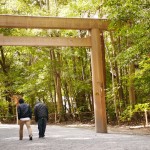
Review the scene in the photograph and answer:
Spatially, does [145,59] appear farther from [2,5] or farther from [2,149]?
[2,5]

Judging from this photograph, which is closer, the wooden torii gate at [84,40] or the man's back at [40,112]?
the man's back at [40,112]

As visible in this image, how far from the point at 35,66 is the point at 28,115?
448 inches

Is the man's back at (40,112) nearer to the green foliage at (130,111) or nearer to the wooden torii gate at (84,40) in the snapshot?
the wooden torii gate at (84,40)

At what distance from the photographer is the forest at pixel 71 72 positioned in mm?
15659

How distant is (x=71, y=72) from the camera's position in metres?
20.1

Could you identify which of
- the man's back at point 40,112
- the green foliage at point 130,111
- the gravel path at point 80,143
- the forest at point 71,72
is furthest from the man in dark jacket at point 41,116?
the green foliage at point 130,111

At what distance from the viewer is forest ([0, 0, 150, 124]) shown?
15.7m

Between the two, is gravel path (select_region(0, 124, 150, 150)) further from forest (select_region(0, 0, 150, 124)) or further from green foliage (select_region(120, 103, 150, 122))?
forest (select_region(0, 0, 150, 124))

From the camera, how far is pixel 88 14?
15844 mm

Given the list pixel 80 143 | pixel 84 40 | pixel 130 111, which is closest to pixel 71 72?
pixel 130 111

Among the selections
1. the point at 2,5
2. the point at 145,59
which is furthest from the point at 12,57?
the point at 145,59

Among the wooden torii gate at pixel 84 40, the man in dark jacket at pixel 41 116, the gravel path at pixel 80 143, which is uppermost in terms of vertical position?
the wooden torii gate at pixel 84 40

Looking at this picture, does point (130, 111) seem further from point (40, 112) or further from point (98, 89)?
point (40, 112)

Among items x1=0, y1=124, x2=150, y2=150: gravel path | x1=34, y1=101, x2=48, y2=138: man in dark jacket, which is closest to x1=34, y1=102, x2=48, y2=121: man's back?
x1=34, y1=101, x2=48, y2=138: man in dark jacket
